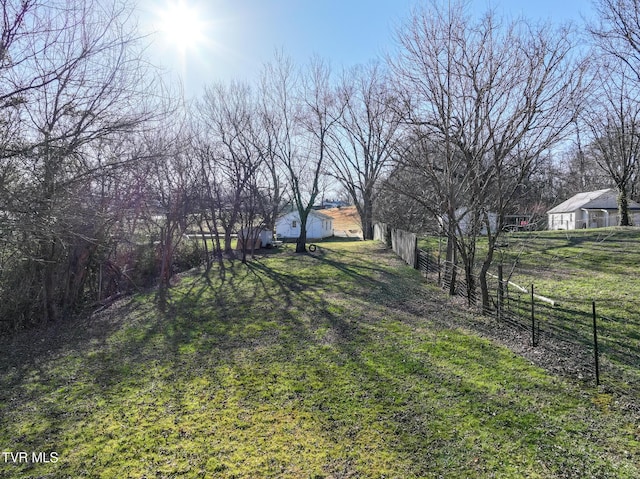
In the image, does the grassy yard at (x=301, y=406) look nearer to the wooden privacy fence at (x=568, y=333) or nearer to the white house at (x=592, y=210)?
the wooden privacy fence at (x=568, y=333)

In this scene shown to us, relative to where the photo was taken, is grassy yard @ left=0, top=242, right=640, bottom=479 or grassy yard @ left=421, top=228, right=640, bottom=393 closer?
grassy yard @ left=0, top=242, right=640, bottom=479

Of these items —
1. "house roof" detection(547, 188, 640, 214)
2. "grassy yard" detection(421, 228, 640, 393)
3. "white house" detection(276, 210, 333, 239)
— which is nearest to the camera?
"grassy yard" detection(421, 228, 640, 393)

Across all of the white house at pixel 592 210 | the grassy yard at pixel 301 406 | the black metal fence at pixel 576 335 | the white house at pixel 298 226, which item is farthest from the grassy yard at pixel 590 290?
the white house at pixel 298 226

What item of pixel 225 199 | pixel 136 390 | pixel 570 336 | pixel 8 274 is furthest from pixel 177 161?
pixel 570 336

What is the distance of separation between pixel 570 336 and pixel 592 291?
3158 mm

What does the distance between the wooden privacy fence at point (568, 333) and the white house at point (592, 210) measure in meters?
23.2

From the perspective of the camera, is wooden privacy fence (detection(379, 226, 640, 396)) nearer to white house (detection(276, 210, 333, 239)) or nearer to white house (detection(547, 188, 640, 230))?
white house (detection(547, 188, 640, 230))

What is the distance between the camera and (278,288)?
33.2 ft

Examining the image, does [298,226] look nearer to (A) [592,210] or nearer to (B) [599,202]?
(A) [592,210]

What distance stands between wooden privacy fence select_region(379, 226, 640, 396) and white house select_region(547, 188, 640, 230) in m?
23.2

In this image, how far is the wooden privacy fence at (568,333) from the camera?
4164 millimetres

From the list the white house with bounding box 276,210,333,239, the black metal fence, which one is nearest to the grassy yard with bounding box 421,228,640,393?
the black metal fence

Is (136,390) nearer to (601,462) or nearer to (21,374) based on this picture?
(21,374)

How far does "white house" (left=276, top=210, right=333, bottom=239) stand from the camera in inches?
1353
